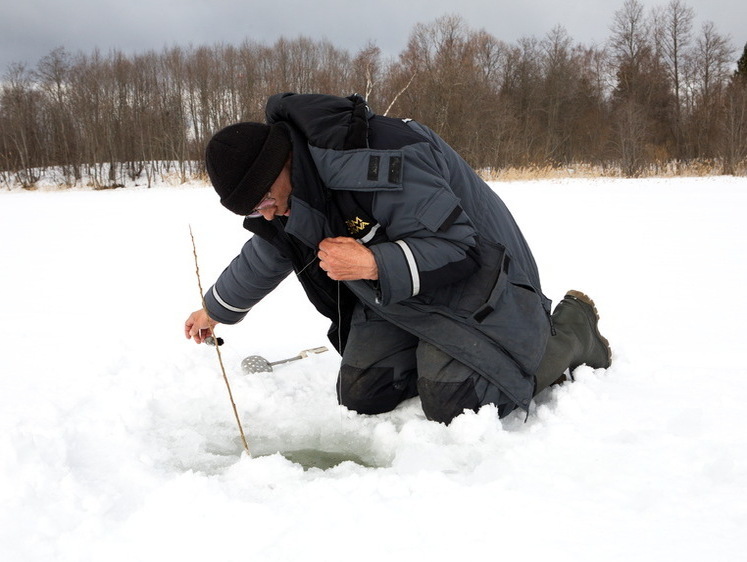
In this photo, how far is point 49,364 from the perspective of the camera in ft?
9.15

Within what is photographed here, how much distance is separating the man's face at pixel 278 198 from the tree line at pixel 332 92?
22.6 meters

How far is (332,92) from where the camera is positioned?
26500 millimetres

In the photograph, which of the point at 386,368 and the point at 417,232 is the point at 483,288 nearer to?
the point at 417,232

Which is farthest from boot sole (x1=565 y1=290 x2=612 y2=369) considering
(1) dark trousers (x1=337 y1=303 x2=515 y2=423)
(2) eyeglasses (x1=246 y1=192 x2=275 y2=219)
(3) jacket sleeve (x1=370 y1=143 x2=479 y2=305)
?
(2) eyeglasses (x1=246 y1=192 x2=275 y2=219)

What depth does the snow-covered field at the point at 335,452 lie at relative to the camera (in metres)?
1.43

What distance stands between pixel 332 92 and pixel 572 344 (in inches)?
1019

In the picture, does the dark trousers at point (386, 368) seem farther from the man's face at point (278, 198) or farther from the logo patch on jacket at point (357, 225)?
the man's face at point (278, 198)

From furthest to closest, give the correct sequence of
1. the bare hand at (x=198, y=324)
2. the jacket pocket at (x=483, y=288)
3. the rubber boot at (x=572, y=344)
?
the bare hand at (x=198, y=324), the rubber boot at (x=572, y=344), the jacket pocket at (x=483, y=288)

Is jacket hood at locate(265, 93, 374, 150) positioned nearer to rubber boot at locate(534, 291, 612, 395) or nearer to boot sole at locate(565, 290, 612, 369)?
rubber boot at locate(534, 291, 612, 395)

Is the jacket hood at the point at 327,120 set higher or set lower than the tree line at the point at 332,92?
lower

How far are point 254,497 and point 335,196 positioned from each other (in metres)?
0.95

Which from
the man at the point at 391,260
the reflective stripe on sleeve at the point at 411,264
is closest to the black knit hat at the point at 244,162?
the man at the point at 391,260

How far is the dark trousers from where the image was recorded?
210cm

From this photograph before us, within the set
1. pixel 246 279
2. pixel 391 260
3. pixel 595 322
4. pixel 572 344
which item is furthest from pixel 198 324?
pixel 595 322
